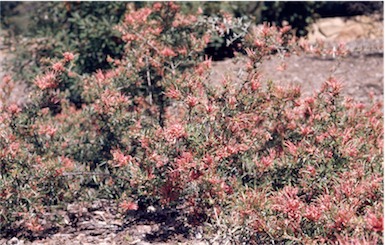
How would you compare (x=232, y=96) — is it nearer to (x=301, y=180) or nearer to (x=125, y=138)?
(x=301, y=180)

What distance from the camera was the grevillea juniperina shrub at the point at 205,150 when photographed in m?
3.02

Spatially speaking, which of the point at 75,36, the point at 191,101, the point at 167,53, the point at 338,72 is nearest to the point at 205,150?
the point at 191,101

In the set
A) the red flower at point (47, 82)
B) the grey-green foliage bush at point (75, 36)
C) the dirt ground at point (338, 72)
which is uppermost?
the red flower at point (47, 82)

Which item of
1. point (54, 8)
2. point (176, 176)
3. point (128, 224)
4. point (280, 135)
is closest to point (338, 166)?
point (280, 135)

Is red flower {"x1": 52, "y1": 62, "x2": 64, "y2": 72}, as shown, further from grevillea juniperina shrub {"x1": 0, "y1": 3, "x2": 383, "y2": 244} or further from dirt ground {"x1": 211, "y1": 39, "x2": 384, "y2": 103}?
dirt ground {"x1": 211, "y1": 39, "x2": 384, "y2": 103}

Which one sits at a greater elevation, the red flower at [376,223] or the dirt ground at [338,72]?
the red flower at [376,223]

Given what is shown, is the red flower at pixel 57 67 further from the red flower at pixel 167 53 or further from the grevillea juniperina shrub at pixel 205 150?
the red flower at pixel 167 53

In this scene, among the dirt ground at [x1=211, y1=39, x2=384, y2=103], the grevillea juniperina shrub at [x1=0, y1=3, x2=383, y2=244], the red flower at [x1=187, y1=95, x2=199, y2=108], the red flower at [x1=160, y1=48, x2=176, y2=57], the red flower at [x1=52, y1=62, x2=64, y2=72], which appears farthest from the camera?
the dirt ground at [x1=211, y1=39, x2=384, y2=103]

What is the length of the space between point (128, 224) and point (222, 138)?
1.04 metres

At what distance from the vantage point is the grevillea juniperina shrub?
9.90ft

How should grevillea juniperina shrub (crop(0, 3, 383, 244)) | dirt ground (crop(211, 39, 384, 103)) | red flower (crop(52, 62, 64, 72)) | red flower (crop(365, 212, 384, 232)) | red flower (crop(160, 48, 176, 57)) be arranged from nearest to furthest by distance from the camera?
red flower (crop(365, 212, 384, 232)) < grevillea juniperina shrub (crop(0, 3, 383, 244)) < red flower (crop(52, 62, 64, 72)) < red flower (crop(160, 48, 176, 57)) < dirt ground (crop(211, 39, 384, 103))

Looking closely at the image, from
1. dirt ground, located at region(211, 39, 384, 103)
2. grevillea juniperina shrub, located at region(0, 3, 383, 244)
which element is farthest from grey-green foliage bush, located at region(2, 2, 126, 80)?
grevillea juniperina shrub, located at region(0, 3, 383, 244)

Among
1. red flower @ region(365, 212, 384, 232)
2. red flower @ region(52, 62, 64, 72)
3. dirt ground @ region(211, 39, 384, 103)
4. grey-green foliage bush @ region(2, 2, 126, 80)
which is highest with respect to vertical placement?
red flower @ region(52, 62, 64, 72)

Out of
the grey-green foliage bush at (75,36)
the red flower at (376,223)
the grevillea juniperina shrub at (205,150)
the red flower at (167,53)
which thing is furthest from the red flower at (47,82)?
the grey-green foliage bush at (75,36)
